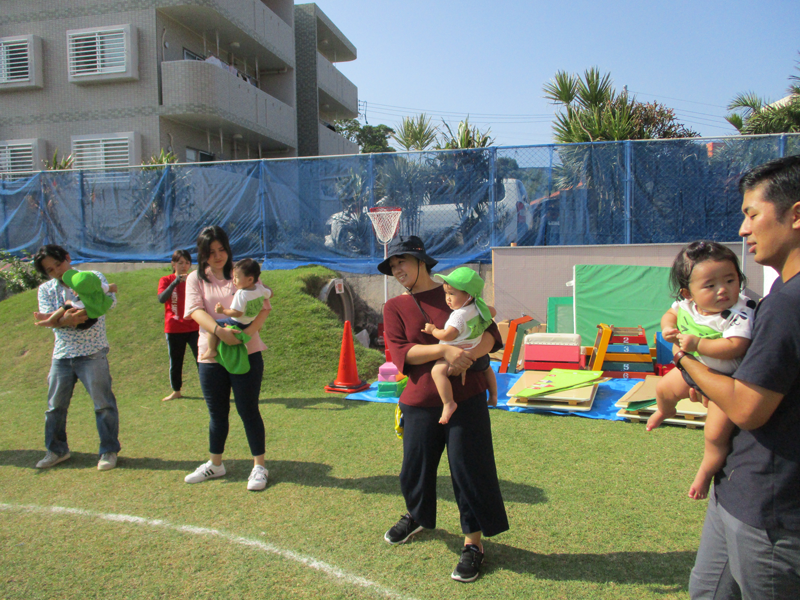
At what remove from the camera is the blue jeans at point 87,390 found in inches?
189

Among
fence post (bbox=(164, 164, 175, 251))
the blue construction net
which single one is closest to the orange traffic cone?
the blue construction net

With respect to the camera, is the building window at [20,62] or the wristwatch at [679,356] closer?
the wristwatch at [679,356]

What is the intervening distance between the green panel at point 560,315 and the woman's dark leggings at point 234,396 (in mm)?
5938

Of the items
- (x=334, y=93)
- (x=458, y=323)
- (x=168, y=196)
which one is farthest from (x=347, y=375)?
(x=334, y=93)

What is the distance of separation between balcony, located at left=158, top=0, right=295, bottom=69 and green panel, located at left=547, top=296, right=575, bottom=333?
13976mm

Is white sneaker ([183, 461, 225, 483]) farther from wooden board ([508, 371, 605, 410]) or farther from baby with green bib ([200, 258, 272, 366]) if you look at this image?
wooden board ([508, 371, 605, 410])

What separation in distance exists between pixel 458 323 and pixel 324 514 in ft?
6.13

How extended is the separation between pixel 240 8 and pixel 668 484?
19.1 metres

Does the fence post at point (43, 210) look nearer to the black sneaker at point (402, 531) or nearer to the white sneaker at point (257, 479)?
the white sneaker at point (257, 479)

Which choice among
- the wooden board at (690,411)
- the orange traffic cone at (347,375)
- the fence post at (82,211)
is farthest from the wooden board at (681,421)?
the fence post at (82,211)

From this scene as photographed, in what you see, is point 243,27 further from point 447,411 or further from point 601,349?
point 447,411

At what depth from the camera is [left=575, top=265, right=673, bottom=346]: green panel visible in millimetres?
8578

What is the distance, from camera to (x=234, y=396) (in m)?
4.34

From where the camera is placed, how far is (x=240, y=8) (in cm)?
1800
